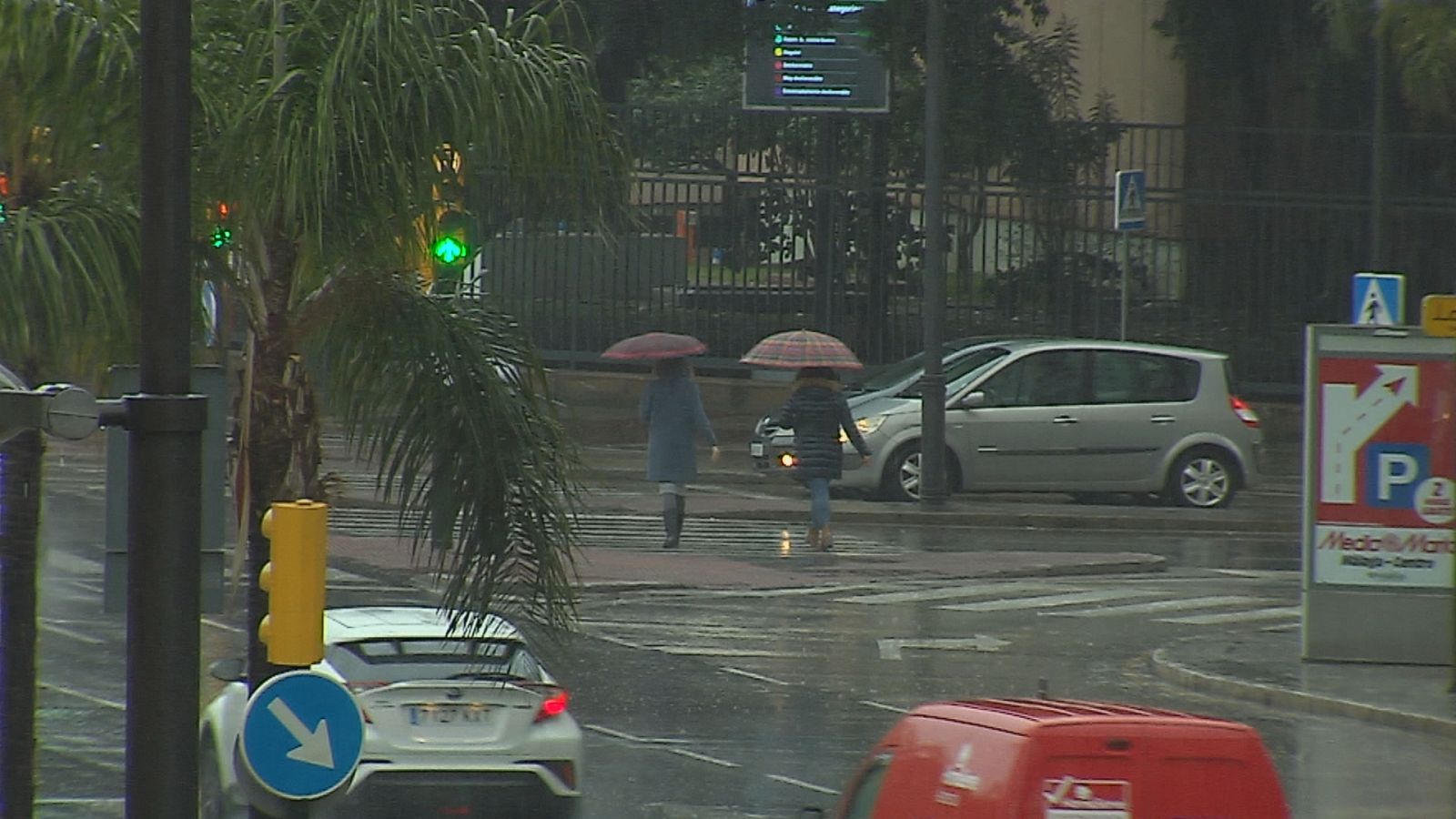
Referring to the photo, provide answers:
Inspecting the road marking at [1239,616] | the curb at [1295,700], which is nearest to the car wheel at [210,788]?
the curb at [1295,700]

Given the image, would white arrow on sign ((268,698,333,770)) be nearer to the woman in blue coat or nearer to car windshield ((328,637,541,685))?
car windshield ((328,637,541,685))

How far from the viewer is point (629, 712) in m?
13.4

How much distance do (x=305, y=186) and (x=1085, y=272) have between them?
24.3 meters

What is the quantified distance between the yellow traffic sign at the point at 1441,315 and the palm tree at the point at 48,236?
8.71 meters

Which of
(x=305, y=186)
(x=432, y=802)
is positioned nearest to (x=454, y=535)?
(x=305, y=186)

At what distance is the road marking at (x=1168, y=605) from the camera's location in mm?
17656

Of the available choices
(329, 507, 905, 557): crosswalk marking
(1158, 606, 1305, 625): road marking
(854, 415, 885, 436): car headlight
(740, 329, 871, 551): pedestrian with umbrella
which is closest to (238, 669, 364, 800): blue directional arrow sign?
(1158, 606, 1305, 625): road marking

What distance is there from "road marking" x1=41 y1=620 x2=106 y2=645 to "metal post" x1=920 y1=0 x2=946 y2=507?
1012 centimetres

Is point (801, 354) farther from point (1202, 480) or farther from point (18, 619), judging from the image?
point (18, 619)

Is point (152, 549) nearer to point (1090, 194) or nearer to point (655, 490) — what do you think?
point (655, 490)

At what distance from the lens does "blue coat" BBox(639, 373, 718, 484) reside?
2005cm

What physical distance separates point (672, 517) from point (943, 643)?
190 inches

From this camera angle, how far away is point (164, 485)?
6.46 metres

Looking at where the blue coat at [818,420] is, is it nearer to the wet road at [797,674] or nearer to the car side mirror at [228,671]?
the wet road at [797,674]
